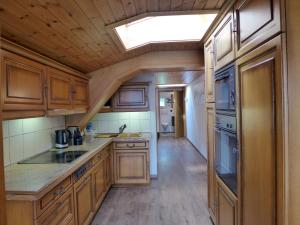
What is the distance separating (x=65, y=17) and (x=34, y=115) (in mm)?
882

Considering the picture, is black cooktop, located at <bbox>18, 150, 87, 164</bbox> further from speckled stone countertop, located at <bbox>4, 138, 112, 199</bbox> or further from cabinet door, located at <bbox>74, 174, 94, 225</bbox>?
cabinet door, located at <bbox>74, 174, 94, 225</bbox>

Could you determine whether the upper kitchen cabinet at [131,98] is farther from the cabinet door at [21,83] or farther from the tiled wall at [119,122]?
the cabinet door at [21,83]

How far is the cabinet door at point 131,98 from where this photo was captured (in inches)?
167

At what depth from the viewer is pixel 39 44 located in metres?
2.04

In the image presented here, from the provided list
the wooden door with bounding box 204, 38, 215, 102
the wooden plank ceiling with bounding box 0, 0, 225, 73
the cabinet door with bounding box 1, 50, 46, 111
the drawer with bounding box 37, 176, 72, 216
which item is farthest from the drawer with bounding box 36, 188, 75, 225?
the wooden door with bounding box 204, 38, 215, 102

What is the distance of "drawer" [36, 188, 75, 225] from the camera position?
1.70m

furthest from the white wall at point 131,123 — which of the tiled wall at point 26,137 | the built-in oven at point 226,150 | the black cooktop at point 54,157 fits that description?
the built-in oven at point 226,150

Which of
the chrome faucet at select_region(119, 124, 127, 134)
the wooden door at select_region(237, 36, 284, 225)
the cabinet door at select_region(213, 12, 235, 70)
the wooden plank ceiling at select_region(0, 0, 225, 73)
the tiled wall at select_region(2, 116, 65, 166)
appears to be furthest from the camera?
the chrome faucet at select_region(119, 124, 127, 134)

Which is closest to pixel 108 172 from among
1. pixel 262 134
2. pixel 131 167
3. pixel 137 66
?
pixel 131 167

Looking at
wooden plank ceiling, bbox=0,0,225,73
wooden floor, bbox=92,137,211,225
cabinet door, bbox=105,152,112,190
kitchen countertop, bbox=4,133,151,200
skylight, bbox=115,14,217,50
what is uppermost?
skylight, bbox=115,14,217,50

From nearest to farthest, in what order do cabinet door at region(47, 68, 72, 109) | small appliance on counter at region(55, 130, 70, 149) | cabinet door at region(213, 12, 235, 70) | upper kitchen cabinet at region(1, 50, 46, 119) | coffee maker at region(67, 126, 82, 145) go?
upper kitchen cabinet at region(1, 50, 46, 119), cabinet door at region(213, 12, 235, 70), cabinet door at region(47, 68, 72, 109), small appliance on counter at region(55, 130, 70, 149), coffee maker at region(67, 126, 82, 145)

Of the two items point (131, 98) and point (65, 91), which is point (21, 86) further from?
point (131, 98)

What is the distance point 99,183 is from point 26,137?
1223mm

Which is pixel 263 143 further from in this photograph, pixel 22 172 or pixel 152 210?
pixel 152 210
